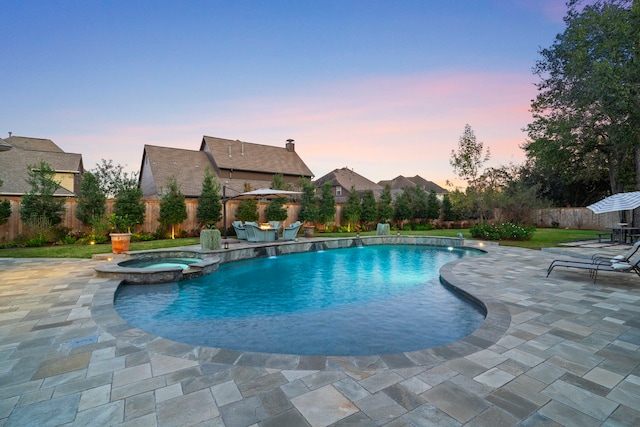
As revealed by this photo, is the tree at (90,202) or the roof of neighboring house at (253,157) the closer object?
the tree at (90,202)

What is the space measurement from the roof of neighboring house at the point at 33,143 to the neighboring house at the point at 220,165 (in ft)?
23.9

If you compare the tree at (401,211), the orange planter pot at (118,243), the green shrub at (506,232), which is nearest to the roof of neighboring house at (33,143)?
the orange planter pot at (118,243)

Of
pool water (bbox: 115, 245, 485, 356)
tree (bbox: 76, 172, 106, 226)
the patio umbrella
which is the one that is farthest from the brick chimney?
the patio umbrella

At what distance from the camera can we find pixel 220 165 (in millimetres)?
23484

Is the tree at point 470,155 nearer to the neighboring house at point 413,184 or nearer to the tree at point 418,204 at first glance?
the tree at point 418,204

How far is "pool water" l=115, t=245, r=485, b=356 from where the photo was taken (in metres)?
4.09

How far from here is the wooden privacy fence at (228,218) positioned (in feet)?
40.0

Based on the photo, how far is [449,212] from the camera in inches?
947

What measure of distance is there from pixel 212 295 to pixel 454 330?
481cm

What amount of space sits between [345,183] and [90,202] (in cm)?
2599

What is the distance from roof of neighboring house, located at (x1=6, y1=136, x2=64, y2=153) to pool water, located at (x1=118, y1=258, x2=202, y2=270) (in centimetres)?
2213

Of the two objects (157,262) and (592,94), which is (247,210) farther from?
(592,94)

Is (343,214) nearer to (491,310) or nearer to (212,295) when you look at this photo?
(212,295)

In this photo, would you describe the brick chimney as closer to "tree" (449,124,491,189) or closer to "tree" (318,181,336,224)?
"tree" (318,181,336,224)
